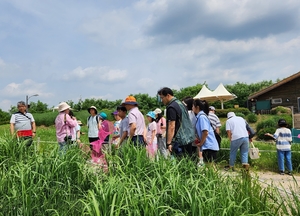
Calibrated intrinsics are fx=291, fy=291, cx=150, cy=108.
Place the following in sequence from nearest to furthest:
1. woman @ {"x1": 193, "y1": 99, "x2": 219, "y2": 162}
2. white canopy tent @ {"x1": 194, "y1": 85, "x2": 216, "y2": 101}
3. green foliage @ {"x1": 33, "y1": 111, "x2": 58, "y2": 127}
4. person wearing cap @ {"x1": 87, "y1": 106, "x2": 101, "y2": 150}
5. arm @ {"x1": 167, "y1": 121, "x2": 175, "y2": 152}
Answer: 1. arm @ {"x1": 167, "y1": 121, "x2": 175, "y2": 152}
2. woman @ {"x1": 193, "y1": 99, "x2": 219, "y2": 162}
3. person wearing cap @ {"x1": 87, "y1": 106, "x2": 101, "y2": 150}
4. white canopy tent @ {"x1": 194, "y1": 85, "x2": 216, "y2": 101}
5. green foliage @ {"x1": 33, "y1": 111, "x2": 58, "y2": 127}

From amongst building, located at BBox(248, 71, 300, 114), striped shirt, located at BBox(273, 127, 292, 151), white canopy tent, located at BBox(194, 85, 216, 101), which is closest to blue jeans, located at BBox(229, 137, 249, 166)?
striped shirt, located at BBox(273, 127, 292, 151)

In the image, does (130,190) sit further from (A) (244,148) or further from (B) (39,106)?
(B) (39,106)

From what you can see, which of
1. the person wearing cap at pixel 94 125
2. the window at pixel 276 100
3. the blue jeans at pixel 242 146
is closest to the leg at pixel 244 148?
the blue jeans at pixel 242 146

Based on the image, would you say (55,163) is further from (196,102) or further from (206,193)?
(196,102)

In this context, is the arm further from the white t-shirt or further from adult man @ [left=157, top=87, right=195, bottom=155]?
the white t-shirt

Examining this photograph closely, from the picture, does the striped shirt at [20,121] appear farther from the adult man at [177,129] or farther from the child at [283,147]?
the child at [283,147]

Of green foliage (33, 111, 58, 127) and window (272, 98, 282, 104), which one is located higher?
window (272, 98, 282, 104)

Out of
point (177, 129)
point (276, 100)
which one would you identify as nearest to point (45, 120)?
point (276, 100)

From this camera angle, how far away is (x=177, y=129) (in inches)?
164

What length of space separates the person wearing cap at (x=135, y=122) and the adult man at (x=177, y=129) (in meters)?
0.74

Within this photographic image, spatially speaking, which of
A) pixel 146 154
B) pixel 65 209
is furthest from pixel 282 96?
pixel 65 209

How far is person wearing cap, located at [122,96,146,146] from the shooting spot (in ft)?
15.2

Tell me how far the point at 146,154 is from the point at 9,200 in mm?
1610

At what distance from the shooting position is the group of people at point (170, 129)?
4.10m
